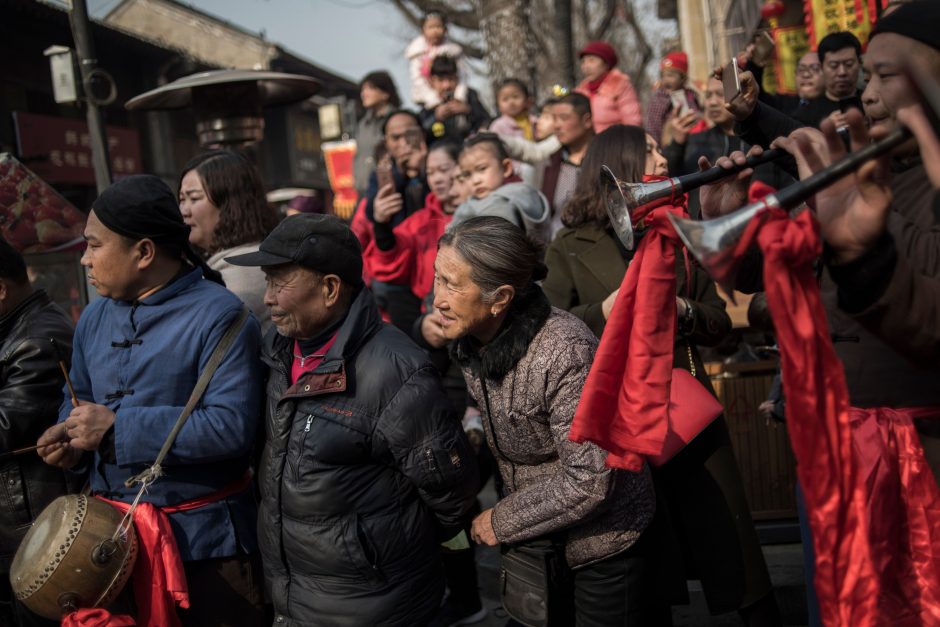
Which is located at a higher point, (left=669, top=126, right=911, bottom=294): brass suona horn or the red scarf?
(left=669, top=126, right=911, bottom=294): brass suona horn

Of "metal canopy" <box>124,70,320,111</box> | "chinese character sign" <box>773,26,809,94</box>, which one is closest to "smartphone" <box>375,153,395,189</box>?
"metal canopy" <box>124,70,320,111</box>

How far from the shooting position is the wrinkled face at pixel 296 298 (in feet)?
9.34

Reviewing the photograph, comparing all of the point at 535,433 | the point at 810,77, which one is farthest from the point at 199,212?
the point at 810,77

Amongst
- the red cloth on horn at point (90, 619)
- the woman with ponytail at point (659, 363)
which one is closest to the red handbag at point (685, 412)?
the woman with ponytail at point (659, 363)

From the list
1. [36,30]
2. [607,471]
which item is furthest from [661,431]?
[36,30]

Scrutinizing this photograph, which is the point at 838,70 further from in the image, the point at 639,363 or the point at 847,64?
the point at 639,363

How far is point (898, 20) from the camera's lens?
193 cm

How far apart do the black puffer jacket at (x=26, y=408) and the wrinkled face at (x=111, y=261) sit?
558 millimetres

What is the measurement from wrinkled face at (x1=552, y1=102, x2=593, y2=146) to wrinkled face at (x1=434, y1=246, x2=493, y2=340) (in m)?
2.81

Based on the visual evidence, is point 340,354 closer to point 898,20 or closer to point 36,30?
point 898,20

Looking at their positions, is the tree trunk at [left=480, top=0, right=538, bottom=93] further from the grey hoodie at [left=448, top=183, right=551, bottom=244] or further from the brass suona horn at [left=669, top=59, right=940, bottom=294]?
the brass suona horn at [left=669, top=59, right=940, bottom=294]

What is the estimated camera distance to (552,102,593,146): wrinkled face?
5.38 meters

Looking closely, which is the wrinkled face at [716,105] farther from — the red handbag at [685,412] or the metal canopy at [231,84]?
the red handbag at [685,412]

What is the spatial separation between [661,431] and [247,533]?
5.61 feet
